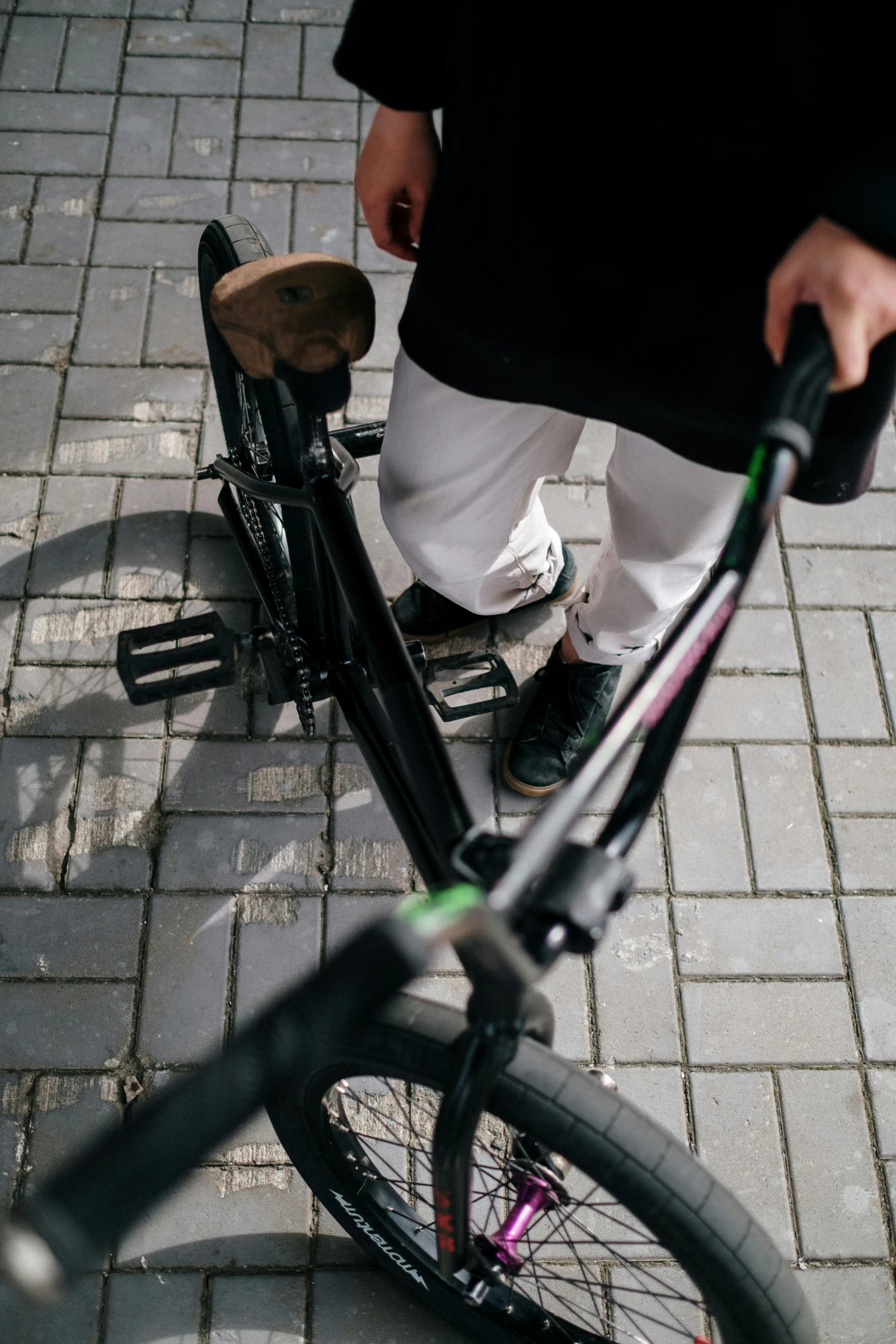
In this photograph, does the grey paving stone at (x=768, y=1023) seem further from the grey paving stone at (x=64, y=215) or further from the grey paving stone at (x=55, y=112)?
the grey paving stone at (x=55, y=112)

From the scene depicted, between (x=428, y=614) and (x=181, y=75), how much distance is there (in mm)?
2132

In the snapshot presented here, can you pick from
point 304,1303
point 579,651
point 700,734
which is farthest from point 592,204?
point 304,1303

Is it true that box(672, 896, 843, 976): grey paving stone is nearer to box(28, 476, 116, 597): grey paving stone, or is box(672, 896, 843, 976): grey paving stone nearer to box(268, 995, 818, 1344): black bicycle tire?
box(268, 995, 818, 1344): black bicycle tire

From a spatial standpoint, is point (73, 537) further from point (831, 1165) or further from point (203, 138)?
point (831, 1165)

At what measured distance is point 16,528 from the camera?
8.38 ft

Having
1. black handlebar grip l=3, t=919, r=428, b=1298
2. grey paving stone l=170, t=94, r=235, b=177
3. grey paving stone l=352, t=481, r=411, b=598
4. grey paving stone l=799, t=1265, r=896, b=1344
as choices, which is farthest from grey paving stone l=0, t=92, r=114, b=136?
grey paving stone l=799, t=1265, r=896, b=1344

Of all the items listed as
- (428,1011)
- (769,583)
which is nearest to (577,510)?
(769,583)

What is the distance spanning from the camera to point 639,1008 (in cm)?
207

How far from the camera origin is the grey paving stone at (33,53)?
10.8ft

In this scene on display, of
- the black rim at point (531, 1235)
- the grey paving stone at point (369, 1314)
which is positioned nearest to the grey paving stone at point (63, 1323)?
the grey paving stone at point (369, 1314)

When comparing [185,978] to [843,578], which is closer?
[185,978]

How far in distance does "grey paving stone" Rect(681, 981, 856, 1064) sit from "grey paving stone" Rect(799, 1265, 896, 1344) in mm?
355

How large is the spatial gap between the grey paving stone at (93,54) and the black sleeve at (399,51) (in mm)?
2275

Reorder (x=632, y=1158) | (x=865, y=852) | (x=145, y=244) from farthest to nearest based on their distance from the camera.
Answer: (x=145, y=244) < (x=865, y=852) < (x=632, y=1158)
